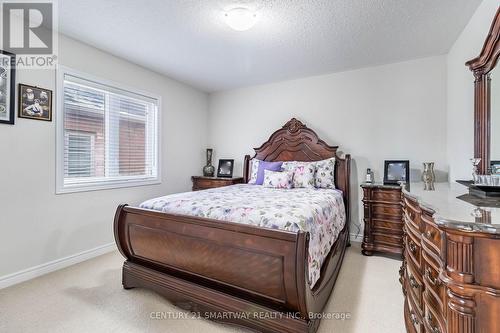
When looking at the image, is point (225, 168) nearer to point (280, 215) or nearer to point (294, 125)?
point (294, 125)

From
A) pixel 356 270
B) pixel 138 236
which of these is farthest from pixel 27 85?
pixel 356 270

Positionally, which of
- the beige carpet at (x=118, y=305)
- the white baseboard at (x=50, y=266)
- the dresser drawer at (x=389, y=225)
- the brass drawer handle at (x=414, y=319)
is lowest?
the beige carpet at (x=118, y=305)

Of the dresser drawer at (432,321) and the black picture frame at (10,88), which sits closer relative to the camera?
the dresser drawer at (432,321)

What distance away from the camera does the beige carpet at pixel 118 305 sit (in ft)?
5.44

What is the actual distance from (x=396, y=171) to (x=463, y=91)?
1111 mm

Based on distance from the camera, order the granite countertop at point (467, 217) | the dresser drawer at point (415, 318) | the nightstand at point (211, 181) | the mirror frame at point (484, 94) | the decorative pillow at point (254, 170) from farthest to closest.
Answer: the nightstand at point (211, 181), the decorative pillow at point (254, 170), the mirror frame at point (484, 94), the dresser drawer at point (415, 318), the granite countertop at point (467, 217)

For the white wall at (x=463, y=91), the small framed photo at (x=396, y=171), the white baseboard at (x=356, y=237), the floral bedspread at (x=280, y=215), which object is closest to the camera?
the floral bedspread at (x=280, y=215)

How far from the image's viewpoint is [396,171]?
10.2 ft

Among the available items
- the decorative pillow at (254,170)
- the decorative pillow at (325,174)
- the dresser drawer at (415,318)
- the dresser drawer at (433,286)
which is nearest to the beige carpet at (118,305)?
the dresser drawer at (415,318)

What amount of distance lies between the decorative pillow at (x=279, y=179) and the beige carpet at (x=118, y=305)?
125cm

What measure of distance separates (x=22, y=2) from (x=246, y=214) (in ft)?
8.84

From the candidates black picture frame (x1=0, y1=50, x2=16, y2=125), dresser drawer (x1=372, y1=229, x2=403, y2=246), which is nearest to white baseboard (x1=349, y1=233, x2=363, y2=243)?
dresser drawer (x1=372, y1=229, x2=403, y2=246)

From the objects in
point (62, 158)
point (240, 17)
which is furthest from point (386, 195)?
point (62, 158)

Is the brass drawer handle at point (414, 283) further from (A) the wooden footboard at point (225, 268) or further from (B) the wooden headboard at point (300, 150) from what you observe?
(B) the wooden headboard at point (300, 150)
